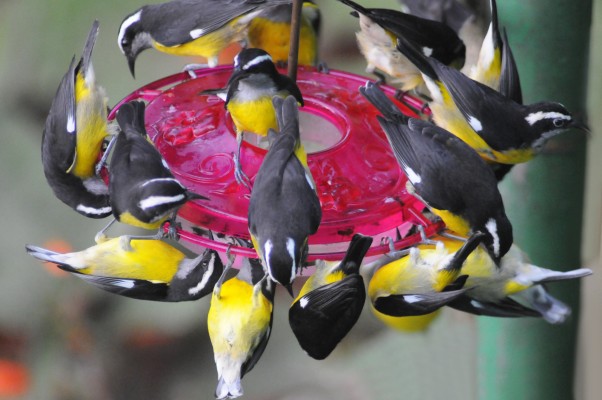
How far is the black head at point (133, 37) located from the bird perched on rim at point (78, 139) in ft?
0.81

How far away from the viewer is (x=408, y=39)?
2.24 metres

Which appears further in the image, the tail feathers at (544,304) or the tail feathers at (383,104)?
the tail feathers at (544,304)

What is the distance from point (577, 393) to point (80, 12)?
191cm

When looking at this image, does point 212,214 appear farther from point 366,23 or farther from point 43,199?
point 43,199

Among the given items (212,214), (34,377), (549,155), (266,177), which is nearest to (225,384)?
(212,214)

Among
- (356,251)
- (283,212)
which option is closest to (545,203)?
(356,251)

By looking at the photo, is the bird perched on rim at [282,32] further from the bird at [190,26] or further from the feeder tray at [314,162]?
the feeder tray at [314,162]

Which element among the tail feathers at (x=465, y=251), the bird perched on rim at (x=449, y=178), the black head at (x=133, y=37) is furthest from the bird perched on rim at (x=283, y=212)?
the black head at (x=133, y=37)

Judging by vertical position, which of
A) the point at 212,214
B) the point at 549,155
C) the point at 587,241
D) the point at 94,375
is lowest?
the point at 94,375

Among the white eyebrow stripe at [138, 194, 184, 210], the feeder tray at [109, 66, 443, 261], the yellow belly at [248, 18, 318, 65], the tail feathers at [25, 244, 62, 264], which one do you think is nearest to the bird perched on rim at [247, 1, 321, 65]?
the yellow belly at [248, 18, 318, 65]

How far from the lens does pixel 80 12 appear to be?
2.42m

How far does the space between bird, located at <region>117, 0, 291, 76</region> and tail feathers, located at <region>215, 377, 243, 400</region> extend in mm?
937

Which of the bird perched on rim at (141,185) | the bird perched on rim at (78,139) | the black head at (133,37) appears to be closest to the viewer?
the bird perched on rim at (141,185)

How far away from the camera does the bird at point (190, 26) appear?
7.41ft
